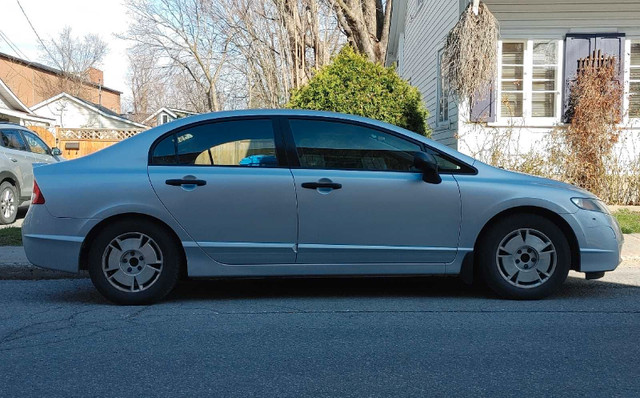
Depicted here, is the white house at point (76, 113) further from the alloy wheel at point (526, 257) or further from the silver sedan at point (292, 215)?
the alloy wheel at point (526, 257)

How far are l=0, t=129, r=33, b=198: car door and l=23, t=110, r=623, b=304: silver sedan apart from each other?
21.9 ft

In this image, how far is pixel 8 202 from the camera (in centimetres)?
1164

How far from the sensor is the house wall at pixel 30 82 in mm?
54000

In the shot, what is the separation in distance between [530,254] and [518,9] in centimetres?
856

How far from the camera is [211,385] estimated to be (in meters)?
3.93

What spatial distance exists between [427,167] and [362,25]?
42.7 ft

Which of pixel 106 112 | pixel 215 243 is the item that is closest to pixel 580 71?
pixel 215 243

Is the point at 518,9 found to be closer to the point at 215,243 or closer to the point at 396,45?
the point at 215,243

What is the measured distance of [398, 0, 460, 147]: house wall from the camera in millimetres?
14305

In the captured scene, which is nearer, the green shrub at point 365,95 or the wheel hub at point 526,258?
the wheel hub at point 526,258

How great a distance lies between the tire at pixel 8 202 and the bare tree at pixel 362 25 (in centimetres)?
904

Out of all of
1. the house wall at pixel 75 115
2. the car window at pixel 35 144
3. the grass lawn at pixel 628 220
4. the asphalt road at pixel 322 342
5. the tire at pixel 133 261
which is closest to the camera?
the asphalt road at pixel 322 342

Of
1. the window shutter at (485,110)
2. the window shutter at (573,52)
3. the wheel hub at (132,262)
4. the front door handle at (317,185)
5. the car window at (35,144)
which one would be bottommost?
the wheel hub at (132,262)

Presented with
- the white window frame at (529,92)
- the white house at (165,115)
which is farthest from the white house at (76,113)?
the white window frame at (529,92)
